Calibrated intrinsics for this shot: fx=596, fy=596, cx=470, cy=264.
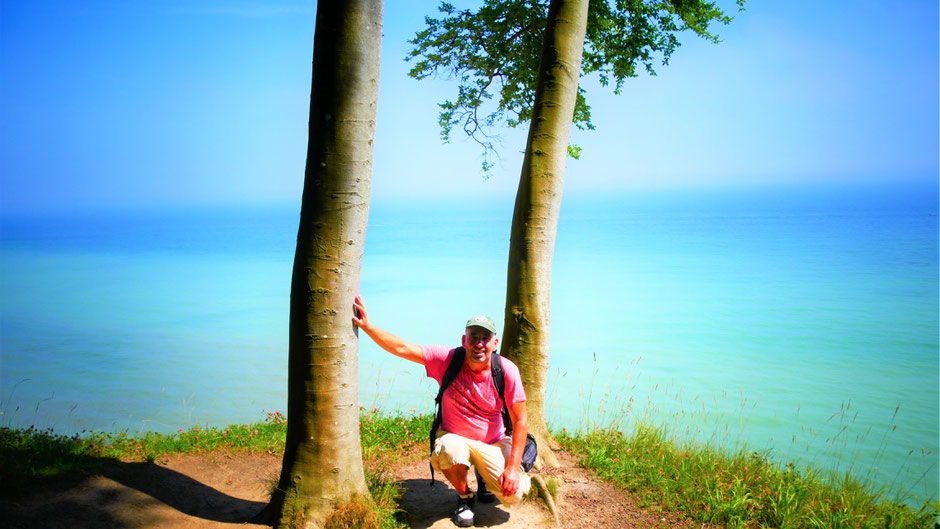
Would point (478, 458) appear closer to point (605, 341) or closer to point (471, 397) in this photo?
point (471, 397)

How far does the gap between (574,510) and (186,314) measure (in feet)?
66.6

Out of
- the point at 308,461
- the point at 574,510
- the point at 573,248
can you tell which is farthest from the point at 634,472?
the point at 573,248

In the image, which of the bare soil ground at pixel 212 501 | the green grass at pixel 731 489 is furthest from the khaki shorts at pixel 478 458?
the green grass at pixel 731 489

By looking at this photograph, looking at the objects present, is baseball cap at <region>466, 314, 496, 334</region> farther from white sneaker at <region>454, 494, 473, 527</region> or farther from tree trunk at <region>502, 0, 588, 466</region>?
tree trunk at <region>502, 0, 588, 466</region>

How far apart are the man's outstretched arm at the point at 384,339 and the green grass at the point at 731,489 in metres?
2.33

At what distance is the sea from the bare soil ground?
1.79m

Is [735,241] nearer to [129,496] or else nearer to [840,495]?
[840,495]

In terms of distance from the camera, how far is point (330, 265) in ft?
12.1

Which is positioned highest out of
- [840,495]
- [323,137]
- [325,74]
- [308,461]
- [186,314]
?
[325,74]

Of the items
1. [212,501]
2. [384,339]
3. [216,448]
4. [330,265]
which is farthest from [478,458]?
[216,448]

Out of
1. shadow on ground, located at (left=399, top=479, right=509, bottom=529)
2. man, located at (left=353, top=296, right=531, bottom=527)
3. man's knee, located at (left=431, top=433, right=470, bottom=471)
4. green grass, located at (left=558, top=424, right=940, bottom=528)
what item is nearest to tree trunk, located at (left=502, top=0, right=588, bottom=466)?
green grass, located at (left=558, top=424, right=940, bottom=528)

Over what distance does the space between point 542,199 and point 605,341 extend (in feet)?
44.7

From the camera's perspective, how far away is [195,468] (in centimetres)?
530

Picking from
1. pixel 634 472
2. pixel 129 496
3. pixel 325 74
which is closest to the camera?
pixel 325 74
